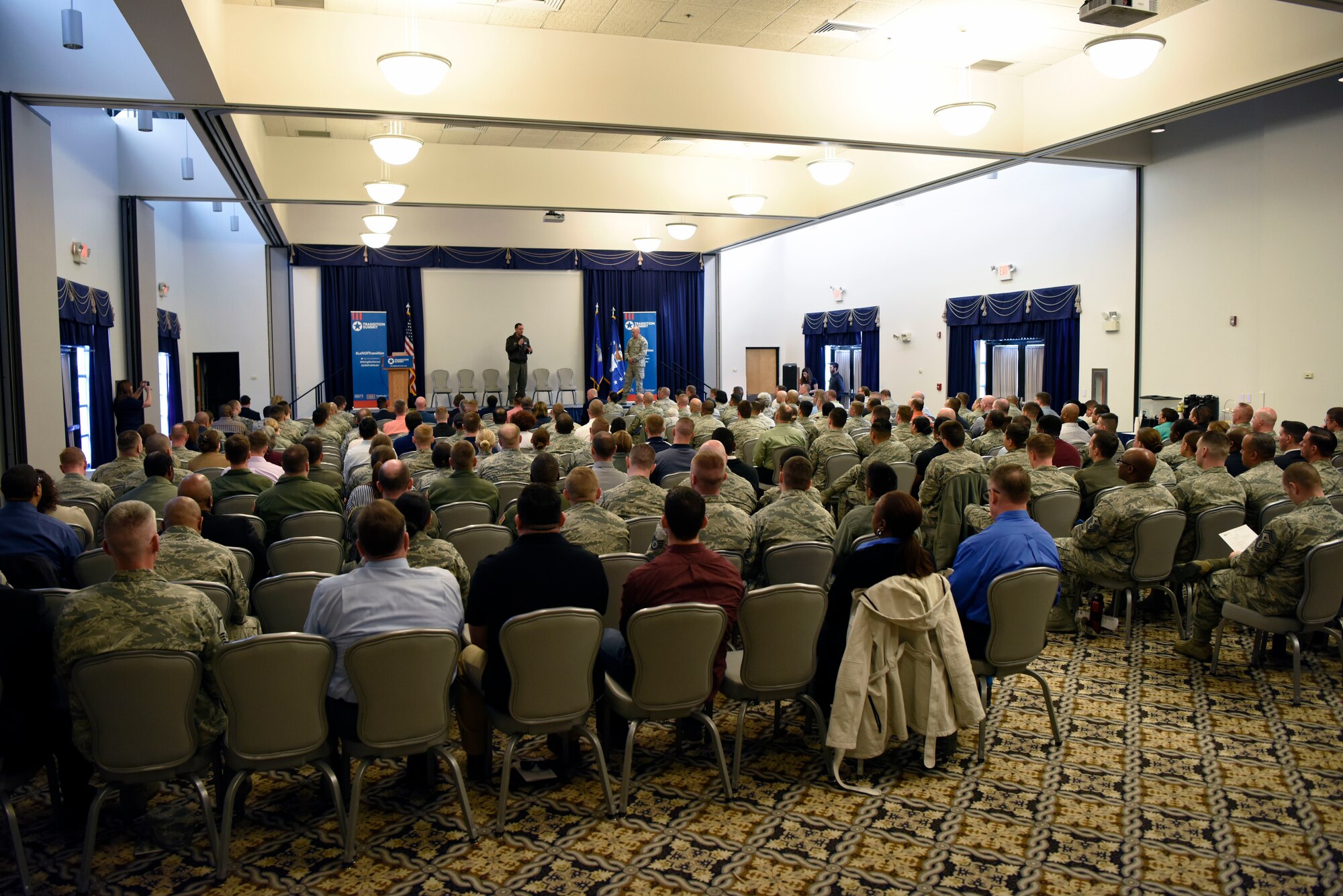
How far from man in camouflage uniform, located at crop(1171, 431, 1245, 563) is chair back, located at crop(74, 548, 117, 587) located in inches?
250

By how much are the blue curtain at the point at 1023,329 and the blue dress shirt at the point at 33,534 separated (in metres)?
14.1

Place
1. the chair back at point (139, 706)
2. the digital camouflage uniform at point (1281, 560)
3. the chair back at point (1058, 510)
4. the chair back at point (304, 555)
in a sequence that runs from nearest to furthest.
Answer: the chair back at point (139, 706) < the digital camouflage uniform at point (1281, 560) < the chair back at point (304, 555) < the chair back at point (1058, 510)

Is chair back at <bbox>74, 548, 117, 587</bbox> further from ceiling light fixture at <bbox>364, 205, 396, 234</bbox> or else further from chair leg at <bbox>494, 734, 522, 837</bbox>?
ceiling light fixture at <bbox>364, 205, 396, 234</bbox>

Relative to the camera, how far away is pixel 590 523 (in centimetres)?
496

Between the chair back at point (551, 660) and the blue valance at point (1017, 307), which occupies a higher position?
the blue valance at point (1017, 307)

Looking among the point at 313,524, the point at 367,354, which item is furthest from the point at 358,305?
the point at 313,524

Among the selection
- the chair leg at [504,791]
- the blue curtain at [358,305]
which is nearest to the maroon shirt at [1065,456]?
the chair leg at [504,791]

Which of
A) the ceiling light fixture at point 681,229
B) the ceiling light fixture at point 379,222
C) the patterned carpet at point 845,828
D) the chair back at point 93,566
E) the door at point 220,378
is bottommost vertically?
Result: the patterned carpet at point 845,828

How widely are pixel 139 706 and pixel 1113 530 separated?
5.25m

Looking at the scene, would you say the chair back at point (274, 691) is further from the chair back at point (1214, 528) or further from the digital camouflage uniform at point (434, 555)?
the chair back at point (1214, 528)

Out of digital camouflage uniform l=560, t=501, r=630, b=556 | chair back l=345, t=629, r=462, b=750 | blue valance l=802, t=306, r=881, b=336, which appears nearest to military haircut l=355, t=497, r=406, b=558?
chair back l=345, t=629, r=462, b=750

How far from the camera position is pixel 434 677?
3404 mm

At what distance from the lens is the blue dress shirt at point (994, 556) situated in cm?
425

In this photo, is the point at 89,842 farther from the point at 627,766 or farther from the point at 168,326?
the point at 168,326
